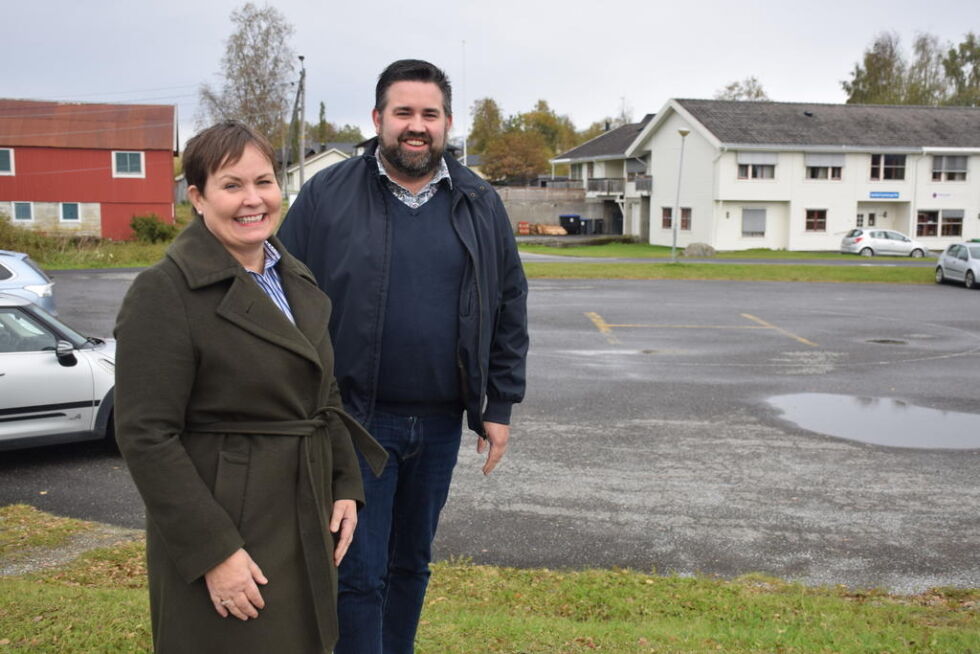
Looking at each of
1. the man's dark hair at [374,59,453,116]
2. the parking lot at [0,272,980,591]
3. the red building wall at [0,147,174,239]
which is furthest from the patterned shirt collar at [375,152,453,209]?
the red building wall at [0,147,174,239]

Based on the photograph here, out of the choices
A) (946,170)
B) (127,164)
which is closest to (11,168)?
(127,164)

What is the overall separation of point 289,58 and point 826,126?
3490 cm

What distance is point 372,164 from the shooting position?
11.4 feet

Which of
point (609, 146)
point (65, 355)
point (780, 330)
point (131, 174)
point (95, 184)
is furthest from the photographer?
point (609, 146)

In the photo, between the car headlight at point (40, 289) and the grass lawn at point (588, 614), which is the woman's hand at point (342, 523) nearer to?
the grass lawn at point (588, 614)

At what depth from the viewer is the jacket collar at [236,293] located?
2328 millimetres

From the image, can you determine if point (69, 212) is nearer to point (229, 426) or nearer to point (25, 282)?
point (25, 282)

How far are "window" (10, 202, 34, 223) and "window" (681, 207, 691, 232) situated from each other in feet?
111

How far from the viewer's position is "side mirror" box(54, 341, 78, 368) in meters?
8.32

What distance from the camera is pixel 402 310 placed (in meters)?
3.29

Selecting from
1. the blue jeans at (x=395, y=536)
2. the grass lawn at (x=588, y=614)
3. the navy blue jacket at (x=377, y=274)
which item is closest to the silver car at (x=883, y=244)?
the grass lawn at (x=588, y=614)

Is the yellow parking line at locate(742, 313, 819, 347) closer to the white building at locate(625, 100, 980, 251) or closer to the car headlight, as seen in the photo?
the car headlight

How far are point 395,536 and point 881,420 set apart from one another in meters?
8.28

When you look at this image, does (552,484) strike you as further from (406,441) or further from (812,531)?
(406,441)
